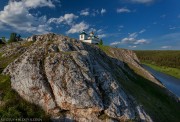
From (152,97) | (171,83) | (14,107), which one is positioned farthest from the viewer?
(171,83)

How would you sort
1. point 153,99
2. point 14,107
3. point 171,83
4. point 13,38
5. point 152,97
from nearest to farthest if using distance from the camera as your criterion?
1. point 14,107
2. point 153,99
3. point 152,97
4. point 13,38
5. point 171,83

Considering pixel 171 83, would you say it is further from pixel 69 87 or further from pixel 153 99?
pixel 69 87

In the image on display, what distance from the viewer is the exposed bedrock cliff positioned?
21672 mm

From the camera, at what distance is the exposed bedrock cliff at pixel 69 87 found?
2167 cm

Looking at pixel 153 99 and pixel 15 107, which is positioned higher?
pixel 15 107

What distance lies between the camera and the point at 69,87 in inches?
874

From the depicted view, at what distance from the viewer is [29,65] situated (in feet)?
79.0

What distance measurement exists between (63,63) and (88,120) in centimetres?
758

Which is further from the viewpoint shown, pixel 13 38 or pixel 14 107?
pixel 13 38

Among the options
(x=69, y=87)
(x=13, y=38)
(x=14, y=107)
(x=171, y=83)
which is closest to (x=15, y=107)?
(x=14, y=107)

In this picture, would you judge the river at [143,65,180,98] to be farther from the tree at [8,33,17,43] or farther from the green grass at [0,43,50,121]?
the tree at [8,33,17,43]

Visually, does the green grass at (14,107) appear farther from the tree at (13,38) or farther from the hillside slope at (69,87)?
the tree at (13,38)

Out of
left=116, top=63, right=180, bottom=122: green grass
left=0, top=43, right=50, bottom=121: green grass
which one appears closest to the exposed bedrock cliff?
left=0, top=43, right=50, bottom=121: green grass

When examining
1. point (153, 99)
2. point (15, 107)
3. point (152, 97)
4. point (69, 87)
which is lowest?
point (153, 99)
